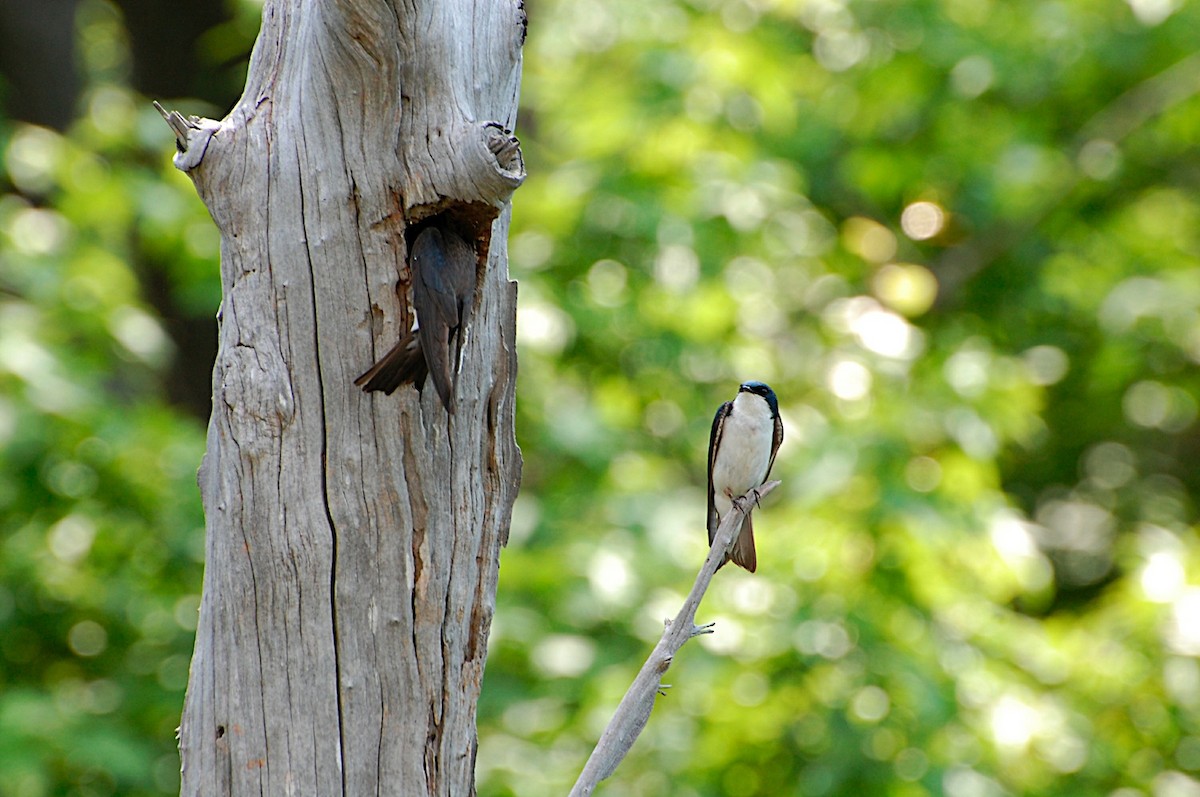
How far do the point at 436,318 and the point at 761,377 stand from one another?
364 cm

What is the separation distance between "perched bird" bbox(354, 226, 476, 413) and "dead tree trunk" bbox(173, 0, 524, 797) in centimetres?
5

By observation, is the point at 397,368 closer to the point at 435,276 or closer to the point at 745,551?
the point at 435,276

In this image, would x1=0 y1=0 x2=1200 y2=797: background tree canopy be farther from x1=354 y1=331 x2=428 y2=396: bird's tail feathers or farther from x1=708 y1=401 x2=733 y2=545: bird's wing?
x1=354 y1=331 x2=428 y2=396: bird's tail feathers

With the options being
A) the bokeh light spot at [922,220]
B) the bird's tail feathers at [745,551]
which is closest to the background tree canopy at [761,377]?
the bokeh light spot at [922,220]

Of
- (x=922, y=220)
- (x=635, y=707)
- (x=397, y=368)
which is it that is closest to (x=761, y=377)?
(x=922, y=220)

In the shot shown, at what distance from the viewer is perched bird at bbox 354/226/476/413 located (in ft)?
7.00

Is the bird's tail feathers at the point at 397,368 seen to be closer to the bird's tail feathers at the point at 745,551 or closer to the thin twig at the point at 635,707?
the thin twig at the point at 635,707

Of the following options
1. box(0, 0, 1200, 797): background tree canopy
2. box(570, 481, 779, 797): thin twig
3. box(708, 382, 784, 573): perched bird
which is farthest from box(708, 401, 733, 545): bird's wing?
box(570, 481, 779, 797): thin twig

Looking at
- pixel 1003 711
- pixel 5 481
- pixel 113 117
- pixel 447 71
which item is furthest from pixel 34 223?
pixel 1003 711

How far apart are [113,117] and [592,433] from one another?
2598mm

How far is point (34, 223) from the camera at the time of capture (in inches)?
201

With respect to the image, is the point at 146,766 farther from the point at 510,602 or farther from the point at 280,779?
the point at 280,779

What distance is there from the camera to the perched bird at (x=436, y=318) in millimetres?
2133

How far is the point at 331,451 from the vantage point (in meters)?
2.25
